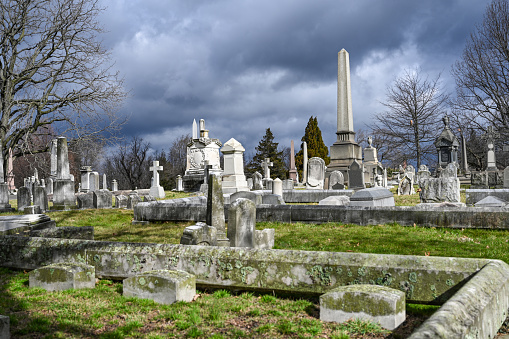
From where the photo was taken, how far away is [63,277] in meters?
4.71

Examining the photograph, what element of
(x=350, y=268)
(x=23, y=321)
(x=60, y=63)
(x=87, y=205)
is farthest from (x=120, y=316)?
(x=60, y=63)

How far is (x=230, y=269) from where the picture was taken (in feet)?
14.6

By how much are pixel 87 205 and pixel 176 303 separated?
1345cm

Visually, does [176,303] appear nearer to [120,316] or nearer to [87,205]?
[120,316]

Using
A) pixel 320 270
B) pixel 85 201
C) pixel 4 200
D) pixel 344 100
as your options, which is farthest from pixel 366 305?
pixel 344 100

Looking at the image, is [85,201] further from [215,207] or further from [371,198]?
[371,198]

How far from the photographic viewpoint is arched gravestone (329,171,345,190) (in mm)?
20734

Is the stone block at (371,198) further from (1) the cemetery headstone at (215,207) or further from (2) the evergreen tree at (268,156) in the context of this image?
(2) the evergreen tree at (268,156)

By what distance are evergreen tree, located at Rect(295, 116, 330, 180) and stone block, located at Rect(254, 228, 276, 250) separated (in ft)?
154


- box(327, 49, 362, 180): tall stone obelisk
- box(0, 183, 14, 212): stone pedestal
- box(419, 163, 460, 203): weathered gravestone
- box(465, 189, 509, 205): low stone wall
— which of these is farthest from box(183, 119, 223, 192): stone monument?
box(419, 163, 460, 203): weathered gravestone

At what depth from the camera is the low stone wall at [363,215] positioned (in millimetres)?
8375

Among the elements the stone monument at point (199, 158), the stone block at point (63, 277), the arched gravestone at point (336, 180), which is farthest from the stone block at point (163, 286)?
the stone monument at point (199, 158)

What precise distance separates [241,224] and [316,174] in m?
17.1

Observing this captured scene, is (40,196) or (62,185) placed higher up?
(62,185)
